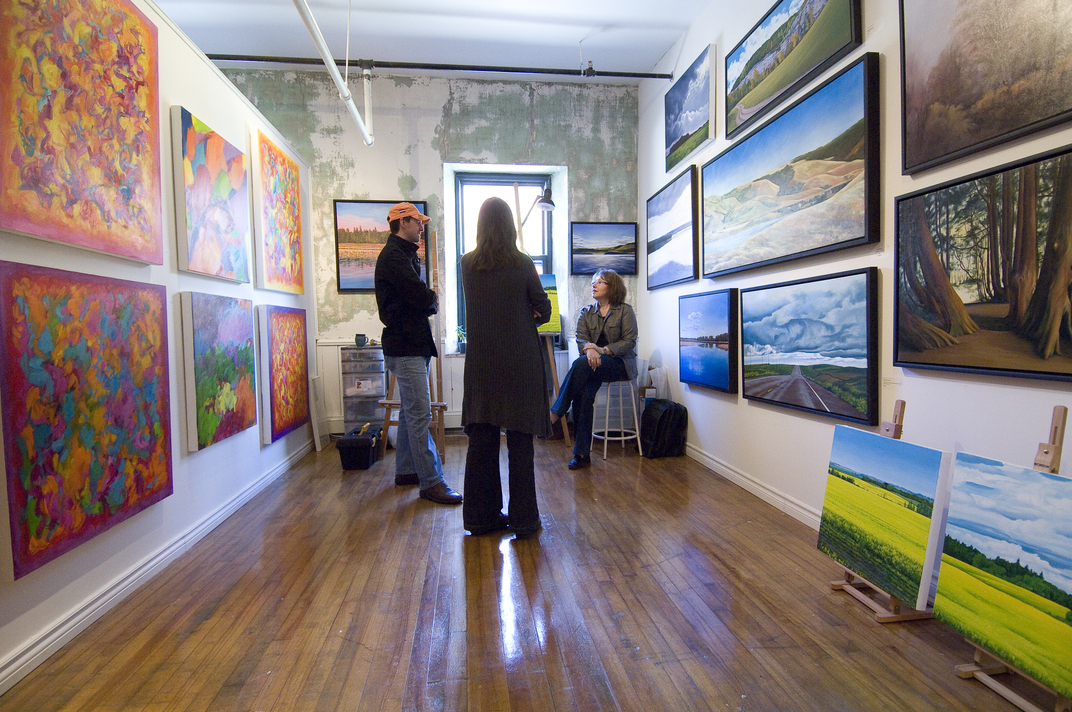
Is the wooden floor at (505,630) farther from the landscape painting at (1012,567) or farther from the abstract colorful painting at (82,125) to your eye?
the abstract colorful painting at (82,125)

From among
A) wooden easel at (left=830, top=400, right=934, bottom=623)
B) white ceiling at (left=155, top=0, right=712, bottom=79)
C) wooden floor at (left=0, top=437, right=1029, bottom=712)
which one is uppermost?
white ceiling at (left=155, top=0, right=712, bottom=79)

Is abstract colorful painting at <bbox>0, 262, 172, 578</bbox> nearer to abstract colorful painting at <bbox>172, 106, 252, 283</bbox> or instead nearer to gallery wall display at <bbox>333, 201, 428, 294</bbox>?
abstract colorful painting at <bbox>172, 106, 252, 283</bbox>

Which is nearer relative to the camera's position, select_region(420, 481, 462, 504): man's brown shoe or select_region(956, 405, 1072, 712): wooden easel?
select_region(956, 405, 1072, 712): wooden easel

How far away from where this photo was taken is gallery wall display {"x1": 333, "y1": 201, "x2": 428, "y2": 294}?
4805mm

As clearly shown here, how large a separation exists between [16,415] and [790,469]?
3.13m

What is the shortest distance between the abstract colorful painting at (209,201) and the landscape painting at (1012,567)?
10.4 ft

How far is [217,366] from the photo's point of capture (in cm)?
270

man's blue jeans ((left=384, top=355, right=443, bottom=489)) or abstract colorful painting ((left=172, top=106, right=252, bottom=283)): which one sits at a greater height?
abstract colorful painting ((left=172, top=106, right=252, bottom=283))

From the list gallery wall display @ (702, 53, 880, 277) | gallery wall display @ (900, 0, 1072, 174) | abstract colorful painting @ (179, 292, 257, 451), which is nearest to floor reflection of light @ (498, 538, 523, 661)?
abstract colorful painting @ (179, 292, 257, 451)

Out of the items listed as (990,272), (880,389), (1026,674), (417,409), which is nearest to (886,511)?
(1026,674)

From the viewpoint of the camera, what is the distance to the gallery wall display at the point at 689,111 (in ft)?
11.7

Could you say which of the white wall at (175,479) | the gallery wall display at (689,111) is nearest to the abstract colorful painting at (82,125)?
the white wall at (175,479)

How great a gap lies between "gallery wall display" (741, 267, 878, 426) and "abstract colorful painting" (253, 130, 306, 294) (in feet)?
10.4

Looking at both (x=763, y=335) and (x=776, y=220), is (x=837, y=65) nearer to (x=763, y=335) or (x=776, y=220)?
(x=776, y=220)
